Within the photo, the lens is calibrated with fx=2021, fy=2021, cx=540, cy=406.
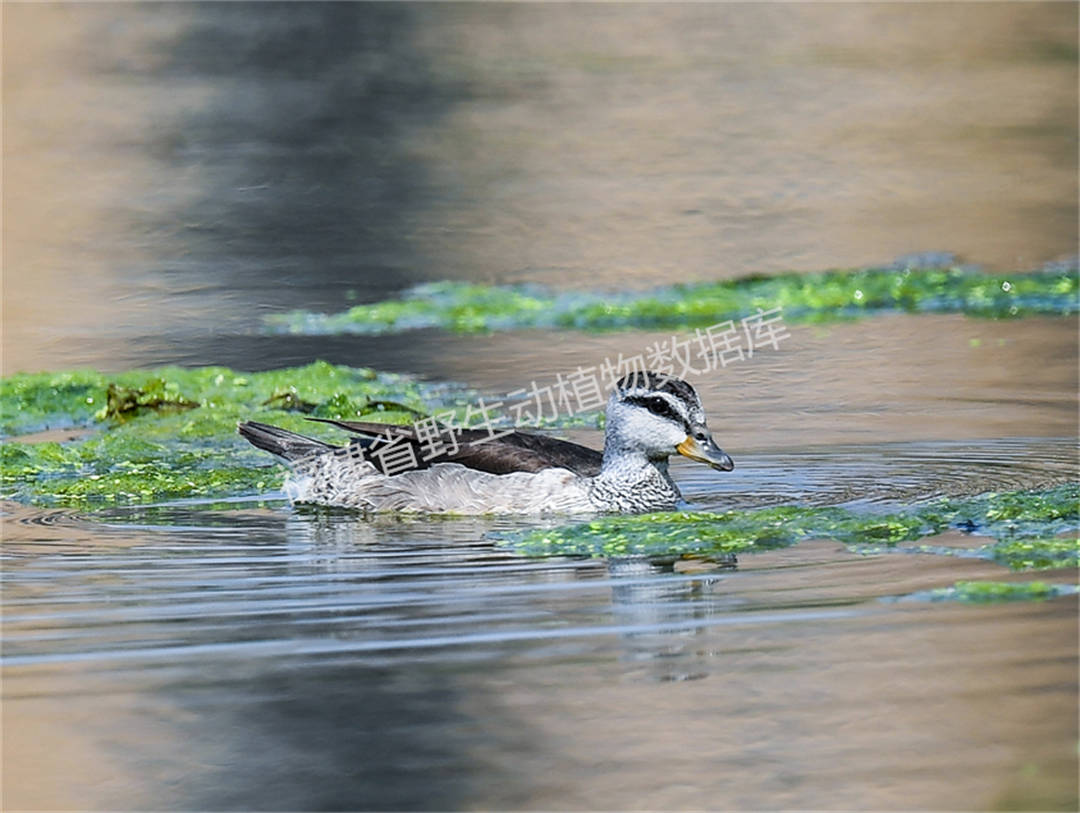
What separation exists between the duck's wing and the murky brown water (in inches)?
18.3

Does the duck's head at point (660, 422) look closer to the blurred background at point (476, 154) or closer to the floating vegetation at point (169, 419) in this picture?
the floating vegetation at point (169, 419)

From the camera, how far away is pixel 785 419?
506 inches

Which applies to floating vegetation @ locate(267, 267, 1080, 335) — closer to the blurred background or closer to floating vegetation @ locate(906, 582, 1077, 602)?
the blurred background

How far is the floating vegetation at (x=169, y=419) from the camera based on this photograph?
11.3 meters

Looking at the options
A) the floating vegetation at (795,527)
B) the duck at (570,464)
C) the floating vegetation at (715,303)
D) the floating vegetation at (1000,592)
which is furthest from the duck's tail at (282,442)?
the floating vegetation at (715,303)

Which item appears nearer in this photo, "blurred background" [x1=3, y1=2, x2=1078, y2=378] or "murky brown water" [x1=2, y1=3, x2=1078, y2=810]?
"murky brown water" [x1=2, y1=3, x2=1078, y2=810]

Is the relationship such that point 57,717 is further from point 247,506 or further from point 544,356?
point 544,356

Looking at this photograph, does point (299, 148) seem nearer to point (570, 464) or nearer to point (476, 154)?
point (476, 154)

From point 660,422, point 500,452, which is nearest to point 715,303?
point 660,422

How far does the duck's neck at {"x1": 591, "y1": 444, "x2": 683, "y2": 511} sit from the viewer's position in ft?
35.0

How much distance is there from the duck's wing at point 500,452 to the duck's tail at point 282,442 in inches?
13.4

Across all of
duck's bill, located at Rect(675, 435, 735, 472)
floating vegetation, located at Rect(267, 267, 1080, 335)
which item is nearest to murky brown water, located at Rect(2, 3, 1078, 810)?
duck's bill, located at Rect(675, 435, 735, 472)

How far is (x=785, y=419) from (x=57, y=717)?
22.0 ft

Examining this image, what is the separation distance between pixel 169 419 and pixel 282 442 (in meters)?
2.10
